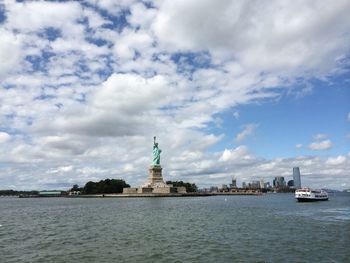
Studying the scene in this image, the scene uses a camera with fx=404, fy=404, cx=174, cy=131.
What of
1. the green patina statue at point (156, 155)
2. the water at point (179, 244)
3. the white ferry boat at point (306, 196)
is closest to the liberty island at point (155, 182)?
the green patina statue at point (156, 155)

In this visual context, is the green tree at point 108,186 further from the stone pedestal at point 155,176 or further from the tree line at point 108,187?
the stone pedestal at point 155,176

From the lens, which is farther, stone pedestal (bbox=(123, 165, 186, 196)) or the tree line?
the tree line

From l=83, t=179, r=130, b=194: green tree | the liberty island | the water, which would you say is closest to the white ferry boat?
the liberty island

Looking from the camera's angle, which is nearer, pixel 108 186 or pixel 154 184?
pixel 154 184

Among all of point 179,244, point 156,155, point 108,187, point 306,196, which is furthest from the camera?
point 108,187

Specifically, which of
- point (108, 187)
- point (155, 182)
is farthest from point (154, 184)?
point (108, 187)

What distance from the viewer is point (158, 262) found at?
2345 centimetres

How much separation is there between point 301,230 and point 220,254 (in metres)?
15.4

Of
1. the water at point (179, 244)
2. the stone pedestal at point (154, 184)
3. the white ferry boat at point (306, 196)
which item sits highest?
the stone pedestal at point (154, 184)

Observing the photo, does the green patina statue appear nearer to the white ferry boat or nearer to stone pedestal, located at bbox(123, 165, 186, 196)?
stone pedestal, located at bbox(123, 165, 186, 196)

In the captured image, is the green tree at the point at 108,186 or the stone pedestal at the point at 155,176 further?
the green tree at the point at 108,186

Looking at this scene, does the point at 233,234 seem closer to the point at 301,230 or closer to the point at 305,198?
the point at 301,230

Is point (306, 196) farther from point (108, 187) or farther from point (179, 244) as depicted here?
point (108, 187)

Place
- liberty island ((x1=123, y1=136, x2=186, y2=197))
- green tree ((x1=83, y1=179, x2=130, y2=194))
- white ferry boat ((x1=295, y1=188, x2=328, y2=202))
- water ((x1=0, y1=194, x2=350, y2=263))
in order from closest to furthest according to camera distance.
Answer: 1. water ((x1=0, y1=194, x2=350, y2=263))
2. white ferry boat ((x1=295, y1=188, x2=328, y2=202))
3. liberty island ((x1=123, y1=136, x2=186, y2=197))
4. green tree ((x1=83, y1=179, x2=130, y2=194))
